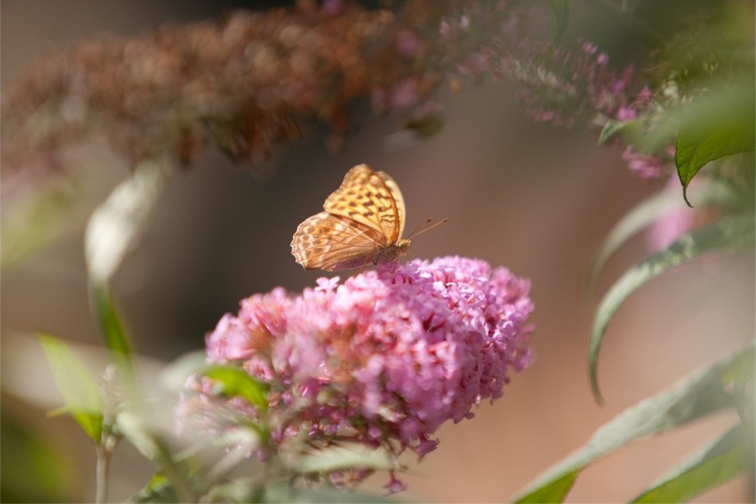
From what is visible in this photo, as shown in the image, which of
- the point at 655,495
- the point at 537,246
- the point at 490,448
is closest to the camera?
the point at 655,495

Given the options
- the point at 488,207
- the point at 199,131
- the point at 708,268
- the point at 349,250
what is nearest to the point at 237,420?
the point at 349,250

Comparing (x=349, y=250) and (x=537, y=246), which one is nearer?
(x=349, y=250)

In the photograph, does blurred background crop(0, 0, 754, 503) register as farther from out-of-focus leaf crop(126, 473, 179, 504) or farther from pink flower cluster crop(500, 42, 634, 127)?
out-of-focus leaf crop(126, 473, 179, 504)

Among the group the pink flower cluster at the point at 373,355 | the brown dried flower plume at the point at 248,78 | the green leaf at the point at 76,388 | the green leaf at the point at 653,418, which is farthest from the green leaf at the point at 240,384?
the brown dried flower plume at the point at 248,78

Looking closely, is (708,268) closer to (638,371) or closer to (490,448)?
(638,371)

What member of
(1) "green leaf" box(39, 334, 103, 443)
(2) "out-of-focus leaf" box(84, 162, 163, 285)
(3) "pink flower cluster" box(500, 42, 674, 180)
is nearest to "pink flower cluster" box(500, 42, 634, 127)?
(3) "pink flower cluster" box(500, 42, 674, 180)

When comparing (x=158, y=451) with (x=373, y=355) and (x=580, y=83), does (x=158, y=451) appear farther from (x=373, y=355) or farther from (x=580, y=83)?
(x=580, y=83)

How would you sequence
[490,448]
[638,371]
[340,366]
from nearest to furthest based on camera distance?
[340,366] < [638,371] < [490,448]
